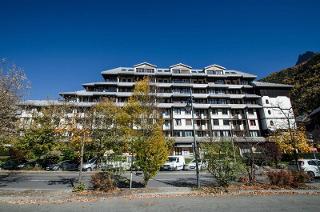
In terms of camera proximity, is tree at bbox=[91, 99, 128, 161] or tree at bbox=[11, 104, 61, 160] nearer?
tree at bbox=[91, 99, 128, 161]

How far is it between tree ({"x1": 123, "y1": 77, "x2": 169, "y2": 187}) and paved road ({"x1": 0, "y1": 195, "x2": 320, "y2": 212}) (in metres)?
3.94

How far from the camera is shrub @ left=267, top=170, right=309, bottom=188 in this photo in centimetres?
1784

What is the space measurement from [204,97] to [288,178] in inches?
1766

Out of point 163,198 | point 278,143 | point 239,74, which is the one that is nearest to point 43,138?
point 163,198

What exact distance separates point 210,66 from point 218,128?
19.7 metres

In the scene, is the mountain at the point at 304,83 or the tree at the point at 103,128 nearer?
the tree at the point at 103,128

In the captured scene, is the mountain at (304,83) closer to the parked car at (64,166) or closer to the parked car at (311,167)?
the parked car at (311,167)

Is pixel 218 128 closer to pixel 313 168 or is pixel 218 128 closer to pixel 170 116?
pixel 170 116

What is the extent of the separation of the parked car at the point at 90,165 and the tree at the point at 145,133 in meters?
17.2

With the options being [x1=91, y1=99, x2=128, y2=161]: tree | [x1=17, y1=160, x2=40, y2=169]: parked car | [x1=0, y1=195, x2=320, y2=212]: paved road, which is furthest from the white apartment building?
[x1=0, y1=195, x2=320, y2=212]: paved road

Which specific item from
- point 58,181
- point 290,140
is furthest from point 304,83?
point 58,181

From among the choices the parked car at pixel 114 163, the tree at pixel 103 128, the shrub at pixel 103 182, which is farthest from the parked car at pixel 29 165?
the shrub at pixel 103 182

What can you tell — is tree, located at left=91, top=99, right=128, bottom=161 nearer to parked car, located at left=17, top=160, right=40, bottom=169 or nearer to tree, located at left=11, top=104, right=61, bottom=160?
tree, located at left=11, top=104, right=61, bottom=160

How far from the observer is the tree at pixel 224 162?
17625 millimetres
